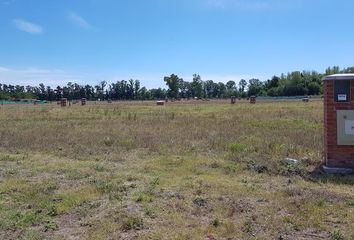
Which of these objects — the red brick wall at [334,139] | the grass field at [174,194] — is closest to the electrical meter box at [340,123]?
the red brick wall at [334,139]

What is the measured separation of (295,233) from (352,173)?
3.68 meters

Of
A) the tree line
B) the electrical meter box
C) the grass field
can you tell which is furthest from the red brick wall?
the tree line

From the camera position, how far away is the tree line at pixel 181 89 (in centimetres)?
12701

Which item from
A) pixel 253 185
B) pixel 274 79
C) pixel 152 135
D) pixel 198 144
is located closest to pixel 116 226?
pixel 253 185

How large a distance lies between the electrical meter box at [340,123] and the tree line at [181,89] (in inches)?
4606

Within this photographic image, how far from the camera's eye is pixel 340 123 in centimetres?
870

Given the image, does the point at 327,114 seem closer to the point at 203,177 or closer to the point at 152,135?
the point at 203,177

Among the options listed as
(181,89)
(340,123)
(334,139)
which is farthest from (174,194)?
(181,89)

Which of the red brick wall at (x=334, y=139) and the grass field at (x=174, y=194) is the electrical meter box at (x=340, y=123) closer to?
the red brick wall at (x=334, y=139)

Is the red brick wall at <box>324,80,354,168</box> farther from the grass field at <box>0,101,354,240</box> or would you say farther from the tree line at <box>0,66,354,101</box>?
the tree line at <box>0,66,354,101</box>

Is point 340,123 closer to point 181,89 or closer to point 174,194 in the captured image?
point 174,194

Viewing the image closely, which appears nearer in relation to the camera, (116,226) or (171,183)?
(116,226)

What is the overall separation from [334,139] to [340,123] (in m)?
0.32

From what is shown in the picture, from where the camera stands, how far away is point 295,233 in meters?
5.30
